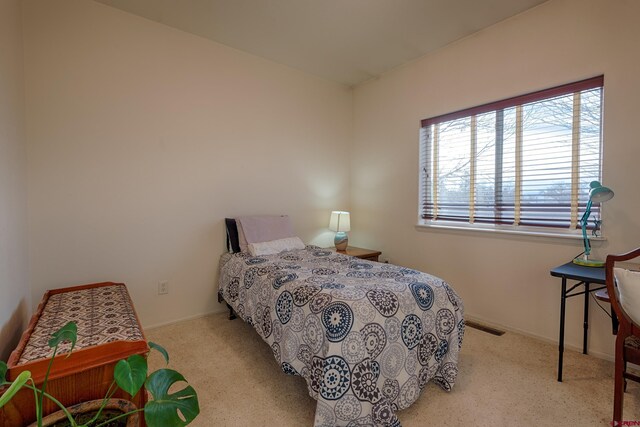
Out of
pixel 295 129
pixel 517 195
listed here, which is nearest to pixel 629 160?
pixel 517 195

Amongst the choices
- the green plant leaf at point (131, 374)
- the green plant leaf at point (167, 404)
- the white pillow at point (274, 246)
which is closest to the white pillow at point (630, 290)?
the green plant leaf at point (167, 404)

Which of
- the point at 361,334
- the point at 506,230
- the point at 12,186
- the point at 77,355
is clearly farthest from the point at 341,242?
the point at 12,186

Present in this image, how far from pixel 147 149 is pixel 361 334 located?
232 centimetres

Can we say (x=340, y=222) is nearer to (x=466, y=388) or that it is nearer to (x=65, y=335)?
(x=466, y=388)

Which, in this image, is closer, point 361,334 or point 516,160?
point 361,334

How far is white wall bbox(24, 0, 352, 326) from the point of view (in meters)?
2.21

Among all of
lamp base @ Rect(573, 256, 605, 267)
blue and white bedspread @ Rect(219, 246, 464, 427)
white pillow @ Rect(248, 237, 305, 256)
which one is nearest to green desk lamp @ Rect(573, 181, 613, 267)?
lamp base @ Rect(573, 256, 605, 267)

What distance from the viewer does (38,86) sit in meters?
2.16

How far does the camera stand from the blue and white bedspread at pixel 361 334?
1.41 metres

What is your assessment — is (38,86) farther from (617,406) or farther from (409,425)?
(617,406)

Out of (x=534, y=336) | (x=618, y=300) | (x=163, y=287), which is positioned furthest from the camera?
(x=163, y=287)

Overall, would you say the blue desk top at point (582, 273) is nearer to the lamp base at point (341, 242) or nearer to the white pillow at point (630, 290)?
the white pillow at point (630, 290)

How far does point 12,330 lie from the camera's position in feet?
5.21

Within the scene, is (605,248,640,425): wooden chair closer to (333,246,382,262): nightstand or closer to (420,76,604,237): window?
(420,76,604,237): window
